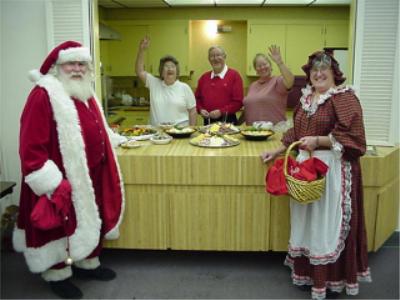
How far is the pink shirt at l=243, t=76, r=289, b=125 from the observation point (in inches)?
140

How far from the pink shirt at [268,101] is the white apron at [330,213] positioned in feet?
A: 3.83

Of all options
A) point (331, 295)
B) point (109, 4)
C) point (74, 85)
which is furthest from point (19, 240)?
point (109, 4)

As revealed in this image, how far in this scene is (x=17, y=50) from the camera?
3.21 m

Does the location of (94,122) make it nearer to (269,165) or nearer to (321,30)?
(269,165)

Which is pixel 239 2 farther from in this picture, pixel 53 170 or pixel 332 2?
pixel 53 170

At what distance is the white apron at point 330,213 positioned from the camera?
2.36 m

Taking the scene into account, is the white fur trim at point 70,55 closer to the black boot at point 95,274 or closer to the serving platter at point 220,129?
the serving platter at point 220,129

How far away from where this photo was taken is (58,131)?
2348 mm

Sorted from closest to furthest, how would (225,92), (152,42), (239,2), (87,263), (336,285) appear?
1. (336,285)
2. (87,263)
3. (225,92)
4. (239,2)
5. (152,42)

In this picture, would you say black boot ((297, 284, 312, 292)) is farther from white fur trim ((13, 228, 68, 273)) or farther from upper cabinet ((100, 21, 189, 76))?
upper cabinet ((100, 21, 189, 76))

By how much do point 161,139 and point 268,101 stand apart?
3.45 ft

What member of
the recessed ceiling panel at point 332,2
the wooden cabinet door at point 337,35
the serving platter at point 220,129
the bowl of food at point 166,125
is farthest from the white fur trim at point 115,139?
the wooden cabinet door at point 337,35

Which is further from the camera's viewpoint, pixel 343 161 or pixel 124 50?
pixel 124 50

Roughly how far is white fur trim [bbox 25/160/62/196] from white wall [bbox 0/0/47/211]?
4.05 ft
